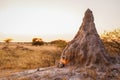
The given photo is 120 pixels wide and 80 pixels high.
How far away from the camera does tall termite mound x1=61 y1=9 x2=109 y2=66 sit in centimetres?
1527

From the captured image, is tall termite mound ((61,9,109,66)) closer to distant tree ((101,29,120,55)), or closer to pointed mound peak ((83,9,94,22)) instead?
pointed mound peak ((83,9,94,22))

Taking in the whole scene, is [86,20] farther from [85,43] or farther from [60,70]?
[60,70]

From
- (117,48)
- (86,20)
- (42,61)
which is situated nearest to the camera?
(86,20)

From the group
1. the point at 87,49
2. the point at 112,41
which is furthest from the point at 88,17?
the point at 112,41

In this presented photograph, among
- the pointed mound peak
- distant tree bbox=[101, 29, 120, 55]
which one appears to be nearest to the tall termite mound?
the pointed mound peak

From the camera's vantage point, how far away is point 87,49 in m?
15.6

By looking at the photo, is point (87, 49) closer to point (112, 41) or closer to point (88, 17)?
point (88, 17)

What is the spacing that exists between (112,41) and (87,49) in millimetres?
15033

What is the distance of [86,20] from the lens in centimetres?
1666

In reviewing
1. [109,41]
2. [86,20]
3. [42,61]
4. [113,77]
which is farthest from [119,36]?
[113,77]

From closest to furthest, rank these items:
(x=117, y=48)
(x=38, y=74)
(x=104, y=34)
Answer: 1. (x=38, y=74)
2. (x=117, y=48)
3. (x=104, y=34)

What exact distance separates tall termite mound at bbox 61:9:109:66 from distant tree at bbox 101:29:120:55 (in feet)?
42.6

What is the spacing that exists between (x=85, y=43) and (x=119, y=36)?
15510 millimetres

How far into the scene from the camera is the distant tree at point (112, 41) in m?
29.5
